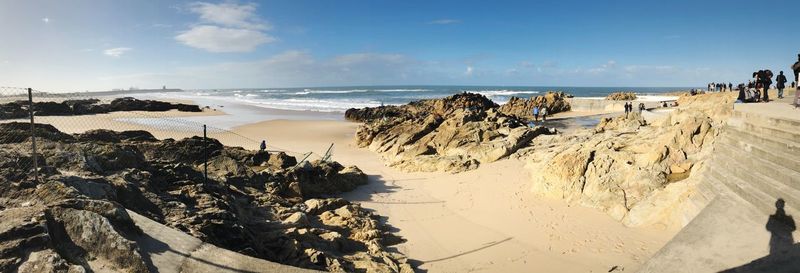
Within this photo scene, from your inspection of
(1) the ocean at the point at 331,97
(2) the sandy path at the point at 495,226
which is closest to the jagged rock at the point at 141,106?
(1) the ocean at the point at 331,97

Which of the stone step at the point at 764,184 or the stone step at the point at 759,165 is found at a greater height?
the stone step at the point at 759,165

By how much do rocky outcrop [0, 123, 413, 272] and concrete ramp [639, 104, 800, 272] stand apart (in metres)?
4.07

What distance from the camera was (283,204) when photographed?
9602mm

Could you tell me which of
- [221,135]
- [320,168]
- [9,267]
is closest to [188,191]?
[9,267]

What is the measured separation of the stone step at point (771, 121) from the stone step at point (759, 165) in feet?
1.57

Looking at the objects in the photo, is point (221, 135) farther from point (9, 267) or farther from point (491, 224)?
point (9, 267)

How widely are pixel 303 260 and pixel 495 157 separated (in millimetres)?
10450

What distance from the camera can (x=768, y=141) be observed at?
19.3 feet

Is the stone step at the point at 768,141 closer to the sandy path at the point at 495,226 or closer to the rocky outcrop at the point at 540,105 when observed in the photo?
the sandy path at the point at 495,226

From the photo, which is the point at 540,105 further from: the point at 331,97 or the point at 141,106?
the point at 331,97

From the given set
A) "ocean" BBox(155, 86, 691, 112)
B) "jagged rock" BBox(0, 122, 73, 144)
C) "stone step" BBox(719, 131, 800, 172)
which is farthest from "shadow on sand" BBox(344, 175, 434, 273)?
"ocean" BBox(155, 86, 691, 112)

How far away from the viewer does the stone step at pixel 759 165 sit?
5.17 metres

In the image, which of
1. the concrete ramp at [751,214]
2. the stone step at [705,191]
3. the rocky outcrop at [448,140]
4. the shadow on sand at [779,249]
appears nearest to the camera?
the shadow on sand at [779,249]

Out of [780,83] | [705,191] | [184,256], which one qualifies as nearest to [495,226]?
[705,191]
